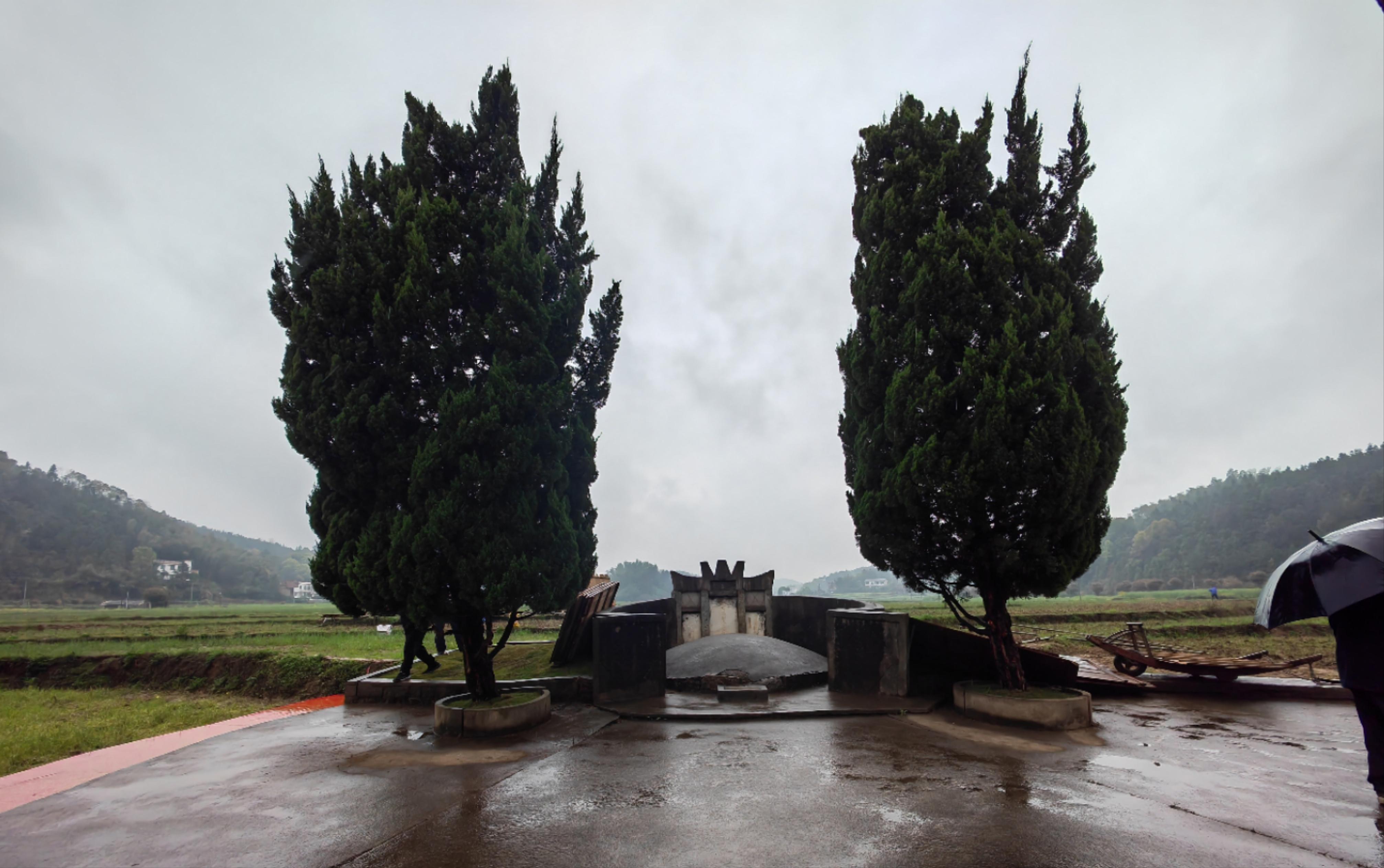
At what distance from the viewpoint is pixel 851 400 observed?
9.81 m

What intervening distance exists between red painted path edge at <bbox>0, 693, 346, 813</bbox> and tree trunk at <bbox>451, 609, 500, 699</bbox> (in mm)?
3145

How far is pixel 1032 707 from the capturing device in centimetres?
720

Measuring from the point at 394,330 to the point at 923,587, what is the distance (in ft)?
25.1

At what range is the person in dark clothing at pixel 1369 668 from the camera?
4609 mm

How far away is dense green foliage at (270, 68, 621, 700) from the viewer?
24.3 feet

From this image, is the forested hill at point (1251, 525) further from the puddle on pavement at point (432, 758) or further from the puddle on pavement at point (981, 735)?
the puddle on pavement at point (432, 758)

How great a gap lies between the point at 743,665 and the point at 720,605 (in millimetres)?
3849

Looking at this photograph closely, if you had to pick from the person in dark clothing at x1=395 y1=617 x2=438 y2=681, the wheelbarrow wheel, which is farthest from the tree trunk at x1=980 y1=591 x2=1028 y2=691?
the person in dark clothing at x1=395 y1=617 x2=438 y2=681

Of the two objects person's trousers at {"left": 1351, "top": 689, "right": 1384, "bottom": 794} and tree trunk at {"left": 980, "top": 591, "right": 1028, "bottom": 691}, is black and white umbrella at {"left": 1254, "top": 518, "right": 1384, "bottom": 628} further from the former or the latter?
tree trunk at {"left": 980, "top": 591, "right": 1028, "bottom": 691}

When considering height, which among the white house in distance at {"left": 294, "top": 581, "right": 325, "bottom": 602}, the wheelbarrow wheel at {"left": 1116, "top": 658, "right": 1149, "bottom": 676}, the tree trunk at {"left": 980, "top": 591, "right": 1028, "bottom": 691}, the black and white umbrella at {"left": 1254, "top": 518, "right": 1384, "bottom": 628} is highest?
the black and white umbrella at {"left": 1254, "top": 518, "right": 1384, "bottom": 628}

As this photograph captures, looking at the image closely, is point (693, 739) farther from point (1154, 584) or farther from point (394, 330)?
point (1154, 584)

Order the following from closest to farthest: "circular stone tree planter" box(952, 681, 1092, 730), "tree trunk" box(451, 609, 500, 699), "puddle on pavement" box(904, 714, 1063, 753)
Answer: "puddle on pavement" box(904, 714, 1063, 753) → "circular stone tree planter" box(952, 681, 1092, 730) → "tree trunk" box(451, 609, 500, 699)

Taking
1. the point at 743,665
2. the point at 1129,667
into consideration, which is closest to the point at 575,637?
the point at 743,665

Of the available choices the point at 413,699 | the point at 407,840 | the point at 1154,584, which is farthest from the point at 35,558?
the point at 1154,584
